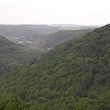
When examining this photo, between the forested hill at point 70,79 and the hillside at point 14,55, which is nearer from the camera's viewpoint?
the forested hill at point 70,79

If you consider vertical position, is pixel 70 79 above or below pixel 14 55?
above

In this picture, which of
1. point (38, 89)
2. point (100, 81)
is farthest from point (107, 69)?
point (38, 89)

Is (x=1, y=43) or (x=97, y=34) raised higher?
(x=97, y=34)

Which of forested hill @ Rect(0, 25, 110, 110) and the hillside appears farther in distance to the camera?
the hillside

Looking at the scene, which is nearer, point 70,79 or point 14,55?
point 70,79

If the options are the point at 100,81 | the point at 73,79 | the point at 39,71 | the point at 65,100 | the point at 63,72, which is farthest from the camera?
the point at 39,71

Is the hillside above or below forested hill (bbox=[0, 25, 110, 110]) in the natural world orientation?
below

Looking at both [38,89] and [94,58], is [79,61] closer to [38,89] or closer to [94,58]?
[94,58]

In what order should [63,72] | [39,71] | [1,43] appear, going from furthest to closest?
[1,43]
[39,71]
[63,72]
